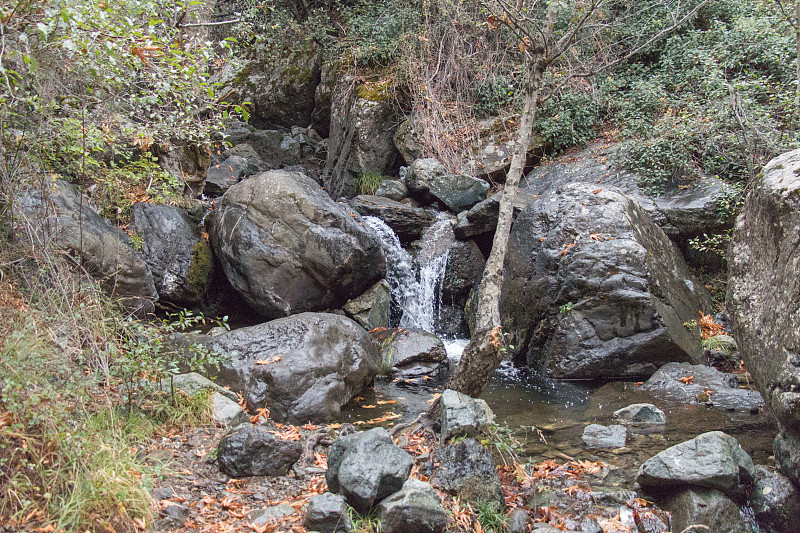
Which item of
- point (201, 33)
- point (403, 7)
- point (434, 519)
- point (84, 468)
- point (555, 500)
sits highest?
point (403, 7)

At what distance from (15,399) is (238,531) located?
1395 mm

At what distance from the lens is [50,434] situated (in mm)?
2748

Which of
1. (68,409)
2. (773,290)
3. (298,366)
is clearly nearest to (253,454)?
(68,409)

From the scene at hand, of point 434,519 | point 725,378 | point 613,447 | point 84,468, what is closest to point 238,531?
point 84,468

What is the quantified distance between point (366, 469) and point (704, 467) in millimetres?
2311

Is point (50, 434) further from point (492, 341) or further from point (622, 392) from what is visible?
point (622, 392)

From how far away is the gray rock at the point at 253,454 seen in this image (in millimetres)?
3695

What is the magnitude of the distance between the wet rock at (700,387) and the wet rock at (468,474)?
10.6 ft

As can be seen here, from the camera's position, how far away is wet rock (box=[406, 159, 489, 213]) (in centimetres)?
1023

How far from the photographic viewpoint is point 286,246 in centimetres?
783

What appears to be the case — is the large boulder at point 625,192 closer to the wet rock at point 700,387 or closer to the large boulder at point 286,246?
the large boulder at point 286,246

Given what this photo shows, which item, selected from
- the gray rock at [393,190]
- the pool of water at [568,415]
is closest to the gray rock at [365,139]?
the gray rock at [393,190]

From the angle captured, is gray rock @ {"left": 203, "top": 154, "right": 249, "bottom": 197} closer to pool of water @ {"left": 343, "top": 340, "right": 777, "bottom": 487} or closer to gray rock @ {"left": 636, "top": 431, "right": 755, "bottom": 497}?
pool of water @ {"left": 343, "top": 340, "right": 777, "bottom": 487}

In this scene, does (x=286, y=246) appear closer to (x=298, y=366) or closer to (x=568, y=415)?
(x=298, y=366)
